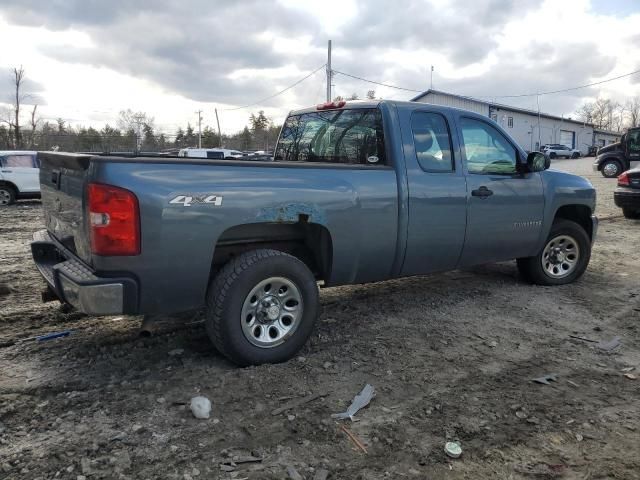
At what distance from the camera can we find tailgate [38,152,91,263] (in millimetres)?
3325

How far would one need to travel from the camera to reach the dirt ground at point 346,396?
275 centimetres

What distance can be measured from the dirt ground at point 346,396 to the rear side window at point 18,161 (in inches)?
421

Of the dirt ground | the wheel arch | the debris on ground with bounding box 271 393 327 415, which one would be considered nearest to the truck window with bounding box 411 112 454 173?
the wheel arch

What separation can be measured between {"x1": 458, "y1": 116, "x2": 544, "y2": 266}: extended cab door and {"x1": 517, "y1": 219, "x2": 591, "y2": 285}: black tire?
1.22 feet

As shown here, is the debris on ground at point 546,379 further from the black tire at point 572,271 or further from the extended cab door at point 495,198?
the black tire at point 572,271

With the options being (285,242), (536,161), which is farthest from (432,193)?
(536,161)

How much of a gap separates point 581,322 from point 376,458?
3104 millimetres

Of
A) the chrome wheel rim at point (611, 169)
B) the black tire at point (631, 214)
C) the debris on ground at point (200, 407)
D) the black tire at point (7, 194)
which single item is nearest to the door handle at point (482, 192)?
the debris on ground at point (200, 407)

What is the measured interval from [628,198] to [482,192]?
833 centimetres

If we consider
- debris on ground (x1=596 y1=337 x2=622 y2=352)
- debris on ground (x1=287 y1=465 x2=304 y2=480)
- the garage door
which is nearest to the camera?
debris on ground (x1=287 y1=465 x2=304 y2=480)

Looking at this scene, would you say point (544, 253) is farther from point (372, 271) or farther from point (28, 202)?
point (28, 202)

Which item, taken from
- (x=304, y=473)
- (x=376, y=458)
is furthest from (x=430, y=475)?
(x=304, y=473)

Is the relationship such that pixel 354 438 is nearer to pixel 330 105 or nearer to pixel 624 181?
pixel 330 105

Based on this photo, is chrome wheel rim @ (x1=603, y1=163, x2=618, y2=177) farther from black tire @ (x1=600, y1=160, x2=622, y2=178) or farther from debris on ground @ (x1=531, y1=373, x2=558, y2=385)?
debris on ground @ (x1=531, y1=373, x2=558, y2=385)
